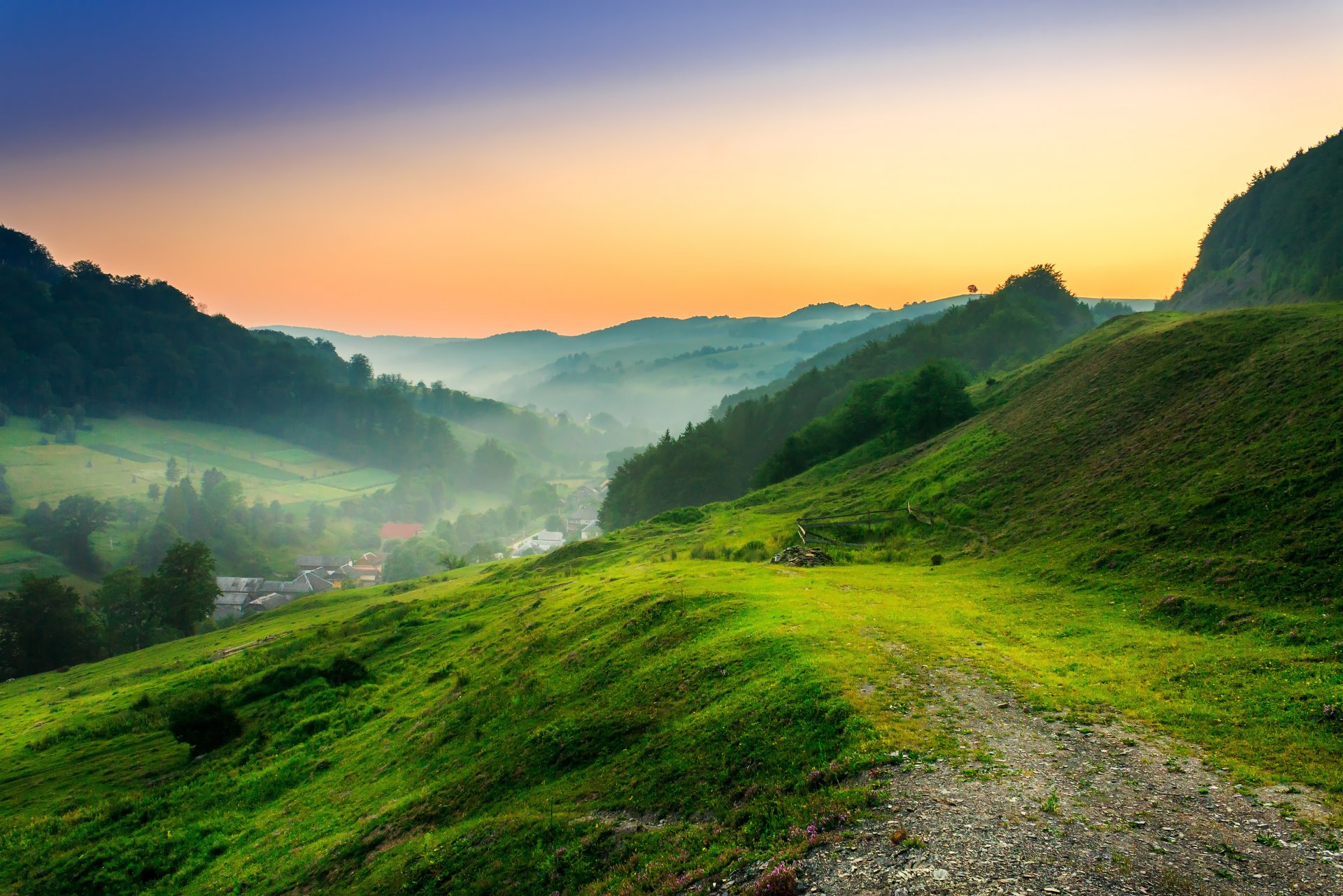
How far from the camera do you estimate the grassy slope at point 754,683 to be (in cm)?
1616

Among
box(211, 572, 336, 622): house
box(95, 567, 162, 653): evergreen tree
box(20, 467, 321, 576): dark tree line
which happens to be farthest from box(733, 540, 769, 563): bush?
box(20, 467, 321, 576): dark tree line

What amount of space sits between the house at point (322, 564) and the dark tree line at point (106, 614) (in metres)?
52.9

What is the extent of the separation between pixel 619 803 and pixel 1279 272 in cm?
14764

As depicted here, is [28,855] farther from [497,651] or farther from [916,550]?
[916,550]

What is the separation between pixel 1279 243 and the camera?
4660 inches

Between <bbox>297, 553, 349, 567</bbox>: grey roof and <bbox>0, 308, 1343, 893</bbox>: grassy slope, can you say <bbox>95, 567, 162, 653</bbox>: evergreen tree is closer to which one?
<bbox>0, 308, 1343, 893</bbox>: grassy slope

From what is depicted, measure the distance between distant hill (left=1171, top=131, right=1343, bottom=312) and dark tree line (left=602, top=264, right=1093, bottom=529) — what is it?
25.9 meters

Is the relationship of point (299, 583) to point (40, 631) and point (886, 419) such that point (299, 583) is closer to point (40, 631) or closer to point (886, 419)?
point (40, 631)

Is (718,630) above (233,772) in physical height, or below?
above

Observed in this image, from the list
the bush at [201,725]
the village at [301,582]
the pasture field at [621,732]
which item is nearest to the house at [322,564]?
the village at [301,582]

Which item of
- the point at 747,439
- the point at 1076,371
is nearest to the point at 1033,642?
the point at 1076,371

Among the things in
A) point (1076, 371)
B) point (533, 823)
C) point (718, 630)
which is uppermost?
point (1076, 371)

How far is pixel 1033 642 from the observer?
2417 cm

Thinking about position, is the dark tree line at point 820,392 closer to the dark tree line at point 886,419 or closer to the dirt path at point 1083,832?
the dark tree line at point 886,419
